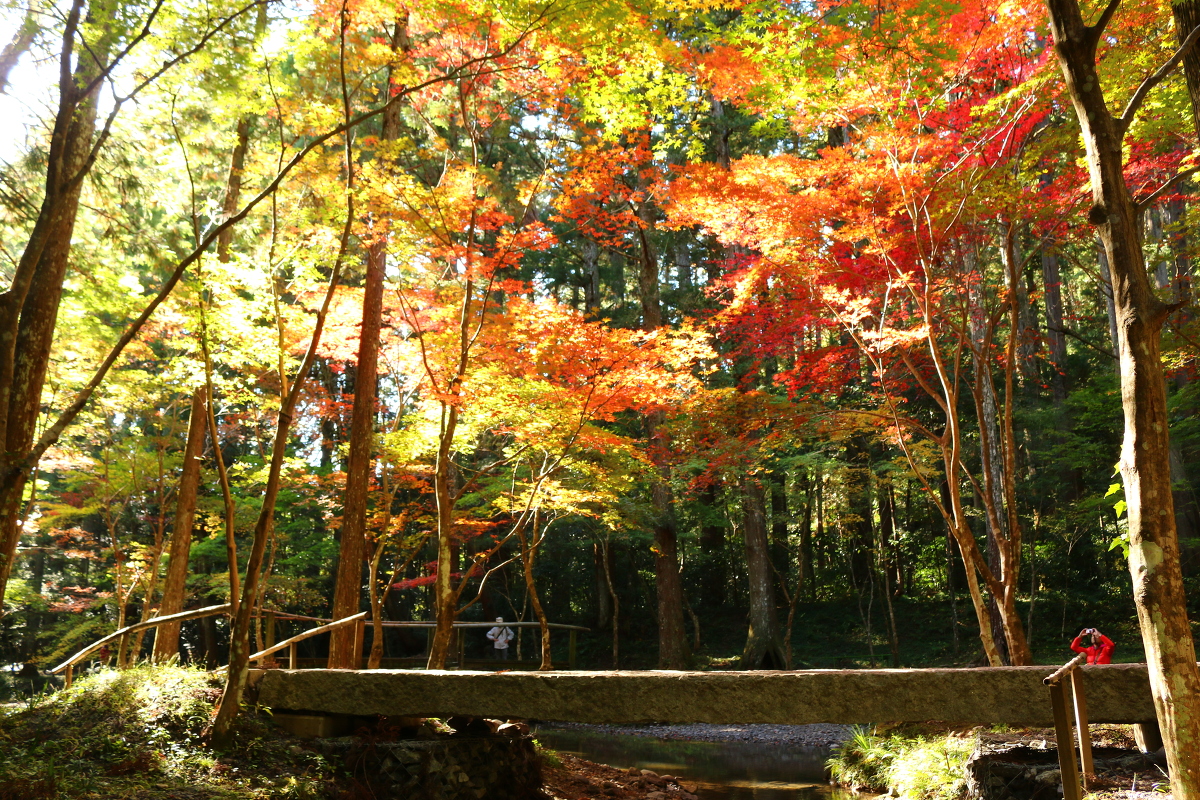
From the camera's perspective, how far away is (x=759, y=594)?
44.7ft

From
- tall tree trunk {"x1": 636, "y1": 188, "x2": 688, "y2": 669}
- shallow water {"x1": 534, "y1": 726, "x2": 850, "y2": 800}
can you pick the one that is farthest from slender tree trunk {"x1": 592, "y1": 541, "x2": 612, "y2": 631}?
shallow water {"x1": 534, "y1": 726, "x2": 850, "y2": 800}

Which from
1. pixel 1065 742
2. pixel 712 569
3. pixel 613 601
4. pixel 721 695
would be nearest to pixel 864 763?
pixel 721 695

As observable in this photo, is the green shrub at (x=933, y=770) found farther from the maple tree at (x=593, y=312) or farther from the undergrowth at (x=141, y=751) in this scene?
the undergrowth at (x=141, y=751)

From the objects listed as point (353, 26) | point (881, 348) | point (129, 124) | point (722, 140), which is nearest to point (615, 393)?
point (881, 348)

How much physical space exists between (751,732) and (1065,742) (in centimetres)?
896

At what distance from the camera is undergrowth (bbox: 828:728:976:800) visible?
5.81 meters

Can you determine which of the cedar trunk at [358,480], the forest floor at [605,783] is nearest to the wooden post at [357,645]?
the cedar trunk at [358,480]

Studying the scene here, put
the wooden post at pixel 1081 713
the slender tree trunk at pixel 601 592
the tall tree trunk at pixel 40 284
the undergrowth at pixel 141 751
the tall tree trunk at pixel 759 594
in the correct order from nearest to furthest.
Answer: the wooden post at pixel 1081 713 → the undergrowth at pixel 141 751 → the tall tree trunk at pixel 40 284 → the tall tree trunk at pixel 759 594 → the slender tree trunk at pixel 601 592

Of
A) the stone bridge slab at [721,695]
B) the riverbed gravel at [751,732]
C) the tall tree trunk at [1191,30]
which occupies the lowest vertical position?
the riverbed gravel at [751,732]

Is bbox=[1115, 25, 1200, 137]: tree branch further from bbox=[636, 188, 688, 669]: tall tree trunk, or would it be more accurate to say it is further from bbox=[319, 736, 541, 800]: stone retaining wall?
bbox=[636, 188, 688, 669]: tall tree trunk

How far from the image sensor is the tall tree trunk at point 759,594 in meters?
13.4

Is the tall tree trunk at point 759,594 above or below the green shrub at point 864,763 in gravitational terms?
above

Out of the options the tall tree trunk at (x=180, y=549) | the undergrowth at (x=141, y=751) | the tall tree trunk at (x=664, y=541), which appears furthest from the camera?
the tall tree trunk at (x=664, y=541)

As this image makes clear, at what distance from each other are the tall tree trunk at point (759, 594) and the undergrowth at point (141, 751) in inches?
372
